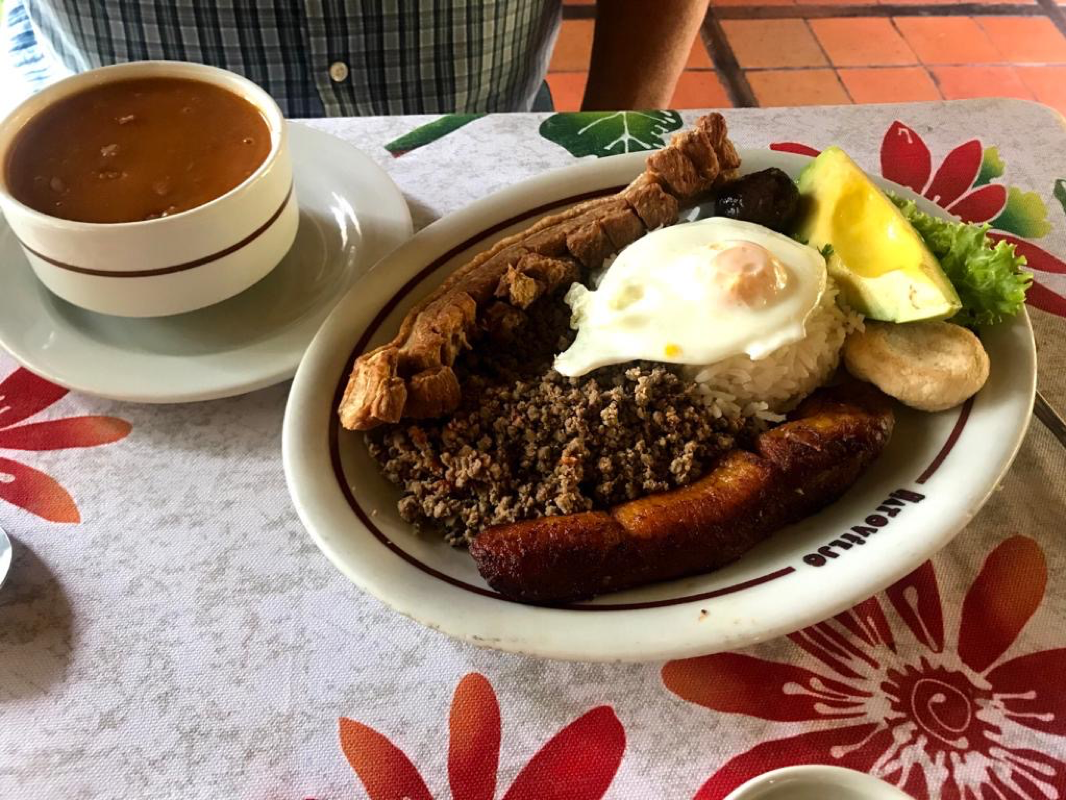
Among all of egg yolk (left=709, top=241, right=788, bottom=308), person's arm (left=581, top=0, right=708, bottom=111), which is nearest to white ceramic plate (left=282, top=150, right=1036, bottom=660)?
egg yolk (left=709, top=241, right=788, bottom=308)

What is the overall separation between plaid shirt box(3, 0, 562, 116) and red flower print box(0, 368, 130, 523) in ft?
2.82

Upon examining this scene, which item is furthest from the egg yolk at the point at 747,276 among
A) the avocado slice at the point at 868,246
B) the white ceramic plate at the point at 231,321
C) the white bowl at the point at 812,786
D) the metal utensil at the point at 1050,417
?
the white bowl at the point at 812,786

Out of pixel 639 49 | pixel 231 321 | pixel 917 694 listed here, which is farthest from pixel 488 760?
pixel 639 49

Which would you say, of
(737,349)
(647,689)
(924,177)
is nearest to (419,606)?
(647,689)

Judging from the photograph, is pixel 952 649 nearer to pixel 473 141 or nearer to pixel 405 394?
pixel 405 394

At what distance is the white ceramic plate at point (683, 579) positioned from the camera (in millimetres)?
935

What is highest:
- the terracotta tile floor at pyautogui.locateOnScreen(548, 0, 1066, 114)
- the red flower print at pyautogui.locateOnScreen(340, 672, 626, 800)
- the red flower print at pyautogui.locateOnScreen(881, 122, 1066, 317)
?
the red flower print at pyautogui.locateOnScreen(881, 122, 1066, 317)

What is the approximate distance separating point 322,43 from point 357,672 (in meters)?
1.34

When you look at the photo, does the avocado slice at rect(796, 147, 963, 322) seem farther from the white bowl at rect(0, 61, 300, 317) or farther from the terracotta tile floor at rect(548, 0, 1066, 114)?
the terracotta tile floor at rect(548, 0, 1066, 114)

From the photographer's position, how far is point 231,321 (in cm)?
134

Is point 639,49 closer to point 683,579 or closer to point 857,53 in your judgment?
point 683,579

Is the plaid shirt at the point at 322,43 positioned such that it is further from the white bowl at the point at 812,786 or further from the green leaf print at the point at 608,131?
the white bowl at the point at 812,786

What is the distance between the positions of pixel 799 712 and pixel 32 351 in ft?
3.72

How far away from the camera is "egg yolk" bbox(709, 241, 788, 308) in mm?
1209
